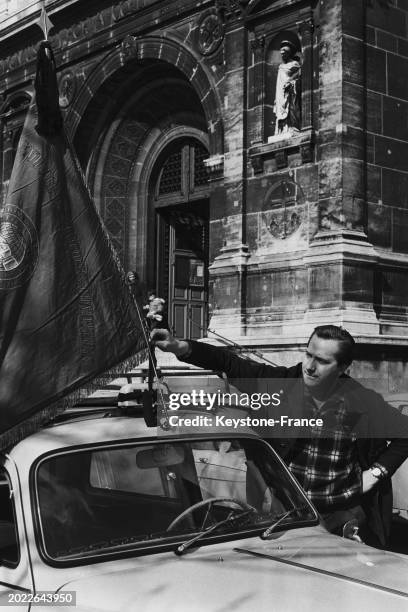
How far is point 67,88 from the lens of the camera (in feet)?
55.7

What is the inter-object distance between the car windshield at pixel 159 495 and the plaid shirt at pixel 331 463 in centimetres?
19

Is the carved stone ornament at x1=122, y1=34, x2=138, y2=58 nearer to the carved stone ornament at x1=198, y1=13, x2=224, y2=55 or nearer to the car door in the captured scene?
the carved stone ornament at x1=198, y1=13, x2=224, y2=55

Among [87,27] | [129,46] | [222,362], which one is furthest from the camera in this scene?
[87,27]

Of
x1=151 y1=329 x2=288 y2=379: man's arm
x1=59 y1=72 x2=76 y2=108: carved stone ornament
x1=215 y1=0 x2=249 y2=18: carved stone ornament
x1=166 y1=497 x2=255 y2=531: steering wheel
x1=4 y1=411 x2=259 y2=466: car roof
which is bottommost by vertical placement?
x1=166 y1=497 x2=255 y2=531: steering wheel

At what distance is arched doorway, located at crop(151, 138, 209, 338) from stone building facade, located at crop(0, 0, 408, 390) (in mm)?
108

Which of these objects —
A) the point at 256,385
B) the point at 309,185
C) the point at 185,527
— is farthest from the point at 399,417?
the point at 309,185

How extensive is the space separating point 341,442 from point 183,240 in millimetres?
13752

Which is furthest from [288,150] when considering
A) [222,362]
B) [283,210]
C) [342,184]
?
[222,362]

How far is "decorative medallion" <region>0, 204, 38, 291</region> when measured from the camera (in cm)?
387

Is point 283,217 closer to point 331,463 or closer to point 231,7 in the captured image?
point 231,7

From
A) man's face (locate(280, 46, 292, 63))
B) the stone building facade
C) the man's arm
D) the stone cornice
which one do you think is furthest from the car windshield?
the stone cornice

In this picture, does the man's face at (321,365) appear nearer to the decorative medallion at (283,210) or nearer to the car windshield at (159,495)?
the car windshield at (159,495)

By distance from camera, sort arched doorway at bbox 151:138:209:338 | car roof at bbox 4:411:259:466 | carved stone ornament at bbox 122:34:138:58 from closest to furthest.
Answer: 1. car roof at bbox 4:411:259:466
2. carved stone ornament at bbox 122:34:138:58
3. arched doorway at bbox 151:138:209:338

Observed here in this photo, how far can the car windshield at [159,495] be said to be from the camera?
10.4 ft
